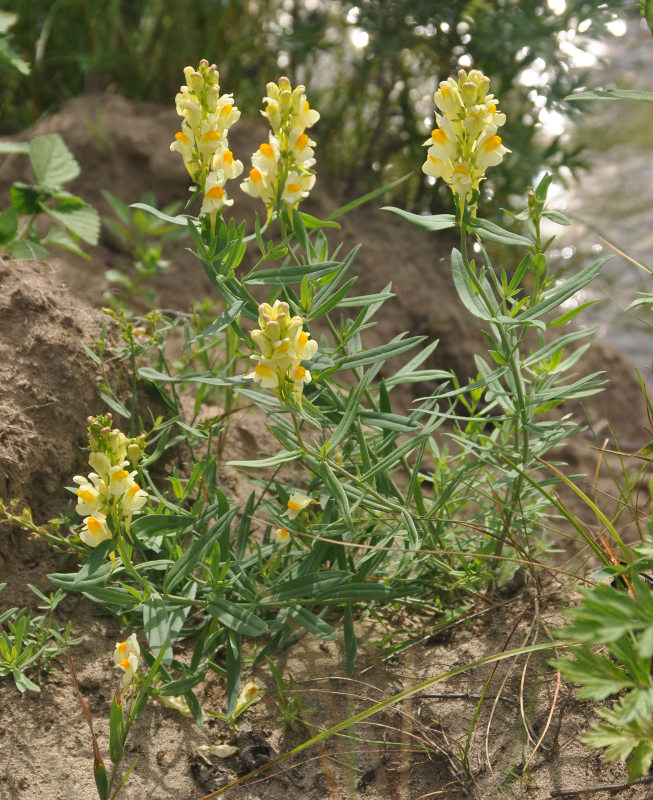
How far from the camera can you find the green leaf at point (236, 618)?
1.69 meters

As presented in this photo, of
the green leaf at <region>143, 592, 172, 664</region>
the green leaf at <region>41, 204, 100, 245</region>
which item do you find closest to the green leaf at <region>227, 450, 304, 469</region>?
the green leaf at <region>143, 592, 172, 664</region>

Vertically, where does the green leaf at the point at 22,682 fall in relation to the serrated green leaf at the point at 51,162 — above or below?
below

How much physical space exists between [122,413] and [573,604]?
1.11 m

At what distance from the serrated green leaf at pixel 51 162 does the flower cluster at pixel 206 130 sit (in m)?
1.12

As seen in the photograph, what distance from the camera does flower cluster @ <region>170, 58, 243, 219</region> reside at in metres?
1.74

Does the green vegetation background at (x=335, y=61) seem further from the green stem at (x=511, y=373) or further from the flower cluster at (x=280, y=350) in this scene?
the flower cluster at (x=280, y=350)

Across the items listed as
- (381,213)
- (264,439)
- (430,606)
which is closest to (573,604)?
(430,606)

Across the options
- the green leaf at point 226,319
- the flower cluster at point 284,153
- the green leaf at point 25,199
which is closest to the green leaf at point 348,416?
the green leaf at point 226,319

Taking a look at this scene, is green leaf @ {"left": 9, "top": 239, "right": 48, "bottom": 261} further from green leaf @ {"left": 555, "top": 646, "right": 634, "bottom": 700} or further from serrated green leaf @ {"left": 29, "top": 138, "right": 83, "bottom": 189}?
green leaf @ {"left": 555, "top": 646, "right": 634, "bottom": 700}

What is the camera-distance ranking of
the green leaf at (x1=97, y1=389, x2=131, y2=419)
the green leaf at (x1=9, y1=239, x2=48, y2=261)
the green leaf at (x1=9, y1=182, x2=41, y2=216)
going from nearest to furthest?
1. the green leaf at (x1=97, y1=389, x2=131, y2=419)
2. the green leaf at (x1=9, y1=239, x2=48, y2=261)
3. the green leaf at (x1=9, y1=182, x2=41, y2=216)

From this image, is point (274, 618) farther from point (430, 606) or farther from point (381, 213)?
point (381, 213)

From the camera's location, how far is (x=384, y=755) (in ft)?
5.77

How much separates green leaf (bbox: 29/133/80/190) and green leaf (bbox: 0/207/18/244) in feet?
0.87

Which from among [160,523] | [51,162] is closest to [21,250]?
[51,162]
